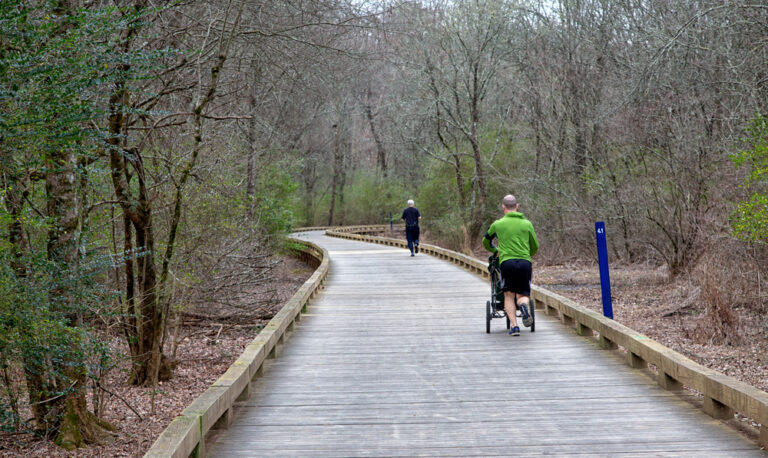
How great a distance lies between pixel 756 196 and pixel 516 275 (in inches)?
146

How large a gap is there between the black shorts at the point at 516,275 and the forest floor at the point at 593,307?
294 centimetres

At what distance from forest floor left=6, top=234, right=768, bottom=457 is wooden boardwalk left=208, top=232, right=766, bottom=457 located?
1.67 metres

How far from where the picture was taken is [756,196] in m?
11.0

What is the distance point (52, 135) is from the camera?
597 cm

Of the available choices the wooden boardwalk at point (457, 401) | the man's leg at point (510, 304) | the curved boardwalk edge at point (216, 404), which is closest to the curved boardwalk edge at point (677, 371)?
the wooden boardwalk at point (457, 401)

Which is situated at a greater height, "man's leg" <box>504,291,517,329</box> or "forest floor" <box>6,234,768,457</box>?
"man's leg" <box>504,291,517,329</box>

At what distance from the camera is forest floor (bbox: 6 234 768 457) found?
8.51 metres

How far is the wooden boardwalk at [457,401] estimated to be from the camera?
5750mm

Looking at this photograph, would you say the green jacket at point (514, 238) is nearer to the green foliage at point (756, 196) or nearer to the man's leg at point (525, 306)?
the man's leg at point (525, 306)

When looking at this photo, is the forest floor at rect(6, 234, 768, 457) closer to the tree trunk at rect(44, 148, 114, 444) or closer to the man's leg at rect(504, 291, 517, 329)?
the tree trunk at rect(44, 148, 114, 444)

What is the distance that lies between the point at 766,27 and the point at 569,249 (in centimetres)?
1297

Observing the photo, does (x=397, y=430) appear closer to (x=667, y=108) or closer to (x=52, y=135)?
(x=52, y=135)

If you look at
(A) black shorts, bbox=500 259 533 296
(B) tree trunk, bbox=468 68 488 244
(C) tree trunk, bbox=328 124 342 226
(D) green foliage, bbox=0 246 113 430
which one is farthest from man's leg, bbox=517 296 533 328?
(C) tree trunk, bbox=328 124 342 226

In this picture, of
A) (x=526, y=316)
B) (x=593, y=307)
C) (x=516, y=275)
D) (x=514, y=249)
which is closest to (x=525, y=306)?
(x=526, y=316)
